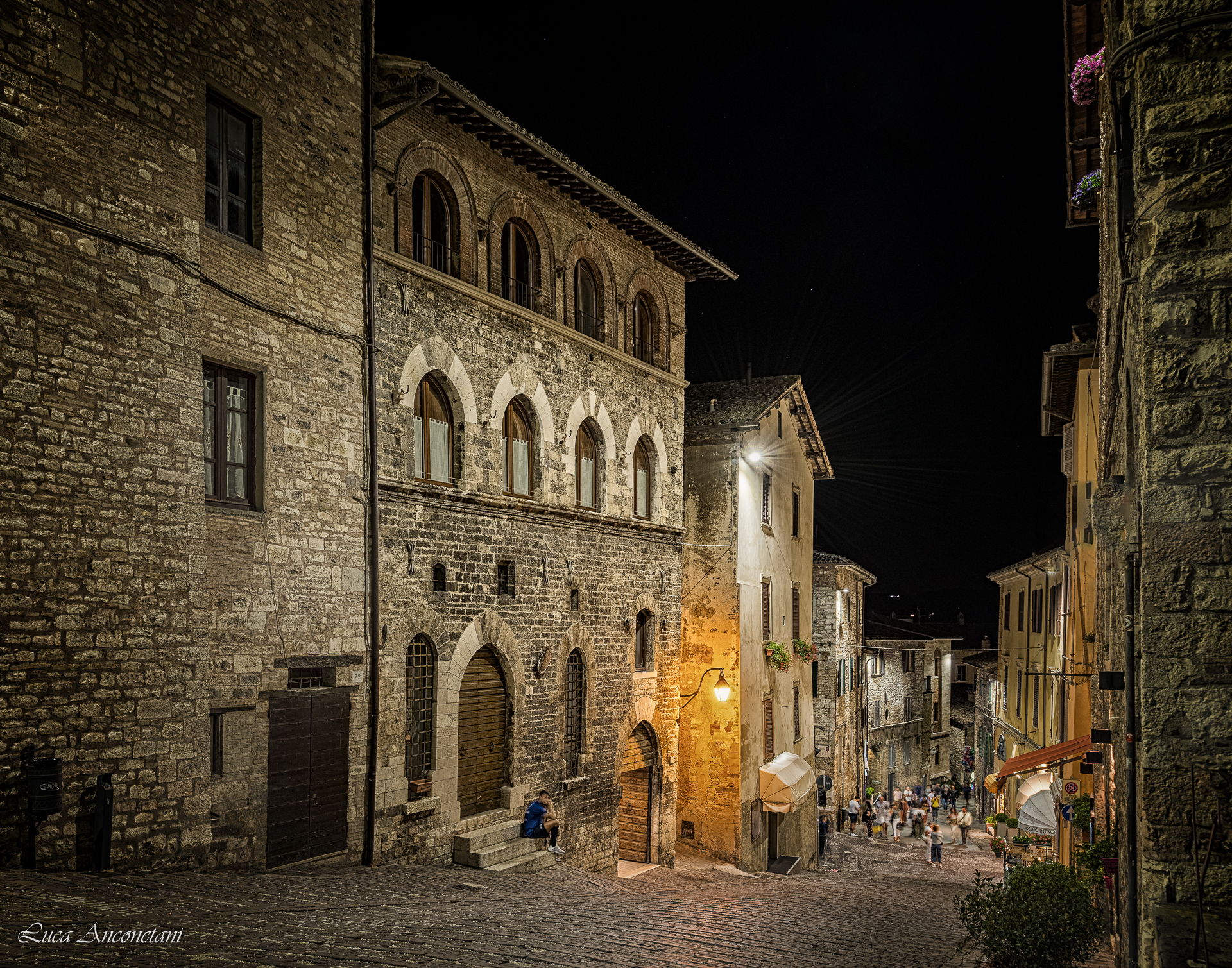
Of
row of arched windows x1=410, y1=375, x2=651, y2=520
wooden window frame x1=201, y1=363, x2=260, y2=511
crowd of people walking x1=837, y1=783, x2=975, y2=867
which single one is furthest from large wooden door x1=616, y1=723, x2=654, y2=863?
crowd of people walking x1=837, y1=783, x2=975, y2=867

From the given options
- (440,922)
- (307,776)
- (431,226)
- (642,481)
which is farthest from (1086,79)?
(307,776)

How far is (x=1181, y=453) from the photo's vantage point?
6.02 m

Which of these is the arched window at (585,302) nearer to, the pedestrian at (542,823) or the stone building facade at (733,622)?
the stone building facade at (733,622)

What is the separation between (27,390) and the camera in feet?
29.5

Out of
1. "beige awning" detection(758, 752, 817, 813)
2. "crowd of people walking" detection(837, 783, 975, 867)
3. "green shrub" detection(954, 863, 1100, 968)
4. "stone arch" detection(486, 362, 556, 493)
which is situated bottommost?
"crowd of people walking" detection(837, 783, 975, 867)

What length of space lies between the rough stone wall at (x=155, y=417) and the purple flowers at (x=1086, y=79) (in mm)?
8731

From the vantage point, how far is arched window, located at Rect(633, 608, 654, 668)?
20.4 m

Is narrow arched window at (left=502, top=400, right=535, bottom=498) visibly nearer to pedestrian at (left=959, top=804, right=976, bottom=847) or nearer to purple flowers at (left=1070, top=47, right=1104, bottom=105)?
purple flowers at (left=1070, top=47, right=1104, bottom=105)

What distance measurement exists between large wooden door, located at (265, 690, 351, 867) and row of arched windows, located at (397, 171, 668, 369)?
20.7 feet

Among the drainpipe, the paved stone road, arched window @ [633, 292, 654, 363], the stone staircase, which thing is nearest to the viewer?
the paved stone road

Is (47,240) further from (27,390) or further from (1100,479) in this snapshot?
(1100,479)

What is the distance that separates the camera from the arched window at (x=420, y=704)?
1402 cm

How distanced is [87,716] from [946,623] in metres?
73.1

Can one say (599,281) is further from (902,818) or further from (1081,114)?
(902,818)
